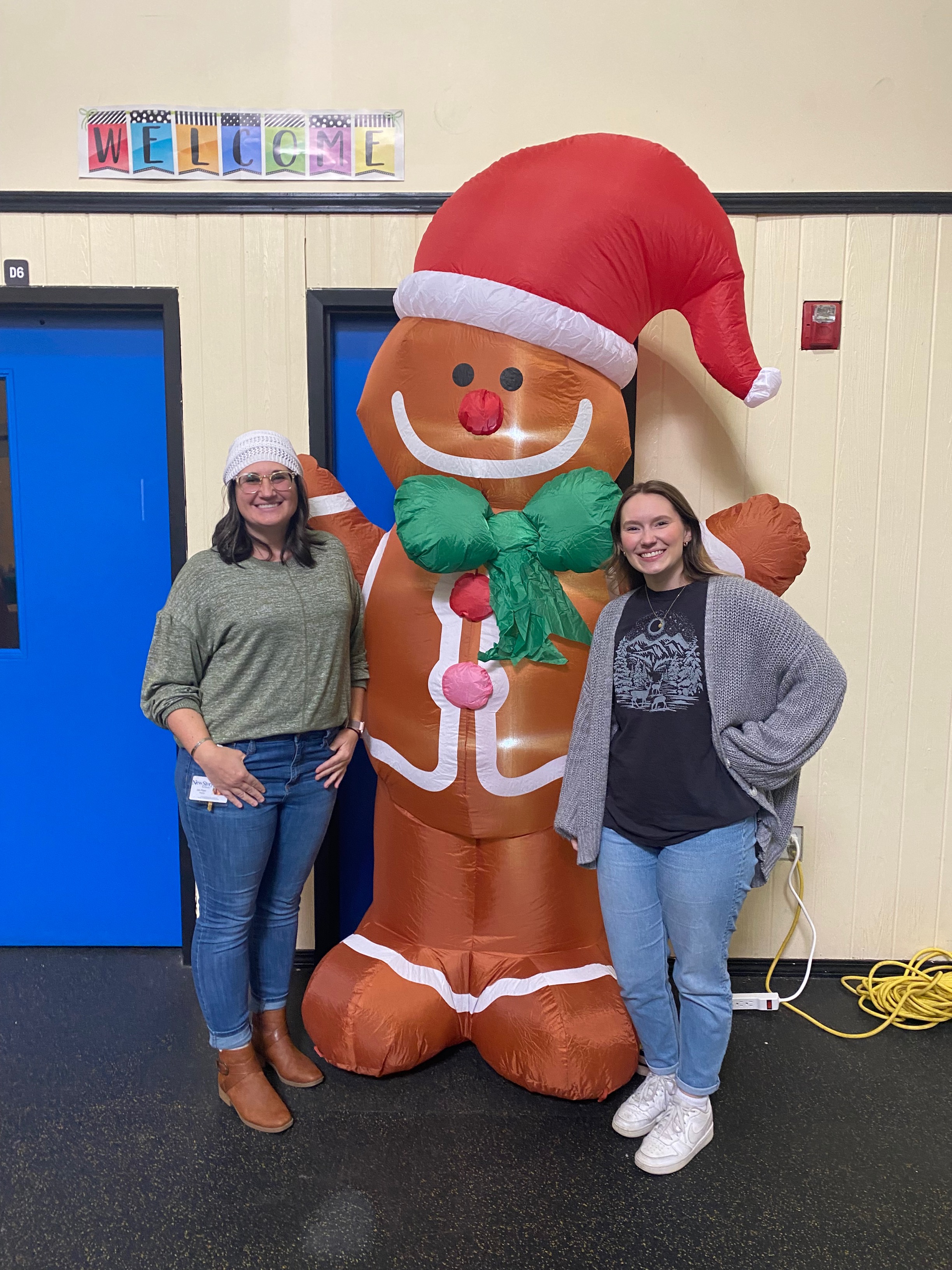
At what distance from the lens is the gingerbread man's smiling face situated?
1688 mm

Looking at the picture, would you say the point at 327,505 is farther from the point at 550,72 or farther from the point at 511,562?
the point at 550,72

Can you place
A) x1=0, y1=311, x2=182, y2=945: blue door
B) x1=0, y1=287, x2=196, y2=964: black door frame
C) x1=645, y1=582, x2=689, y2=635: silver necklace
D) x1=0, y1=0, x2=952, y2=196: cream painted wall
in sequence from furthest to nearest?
x1=0, y1=311, x2=182, y2=945: blue door < x1=0, y1=287, x2=196, y2=964: black door frame < x1=0, y1=0, x2=952, y2=196: cream painted wall < x1=645, y1=582, x2=689, y2=635: silver necklace

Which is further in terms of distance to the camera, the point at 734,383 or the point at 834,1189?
the point at 734,383

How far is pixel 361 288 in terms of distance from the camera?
7.22 feet

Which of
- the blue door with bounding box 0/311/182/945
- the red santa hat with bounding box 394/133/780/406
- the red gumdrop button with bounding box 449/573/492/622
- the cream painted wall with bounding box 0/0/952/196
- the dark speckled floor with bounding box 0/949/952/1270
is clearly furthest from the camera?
the blue door with bounding box 0/311/182/945

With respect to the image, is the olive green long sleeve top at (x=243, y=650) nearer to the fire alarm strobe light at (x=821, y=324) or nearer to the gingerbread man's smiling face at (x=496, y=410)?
the gingerbread man's smiling face at (x=496, y=410)

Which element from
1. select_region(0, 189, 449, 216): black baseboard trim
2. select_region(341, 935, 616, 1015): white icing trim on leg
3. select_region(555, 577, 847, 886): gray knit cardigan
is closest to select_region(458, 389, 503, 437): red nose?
select_region(555, 577, 847, 886): gray knit cardigan

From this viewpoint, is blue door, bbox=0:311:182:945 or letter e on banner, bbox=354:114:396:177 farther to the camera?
blue door, bbox=0:311:182:945

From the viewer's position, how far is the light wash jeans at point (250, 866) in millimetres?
1616

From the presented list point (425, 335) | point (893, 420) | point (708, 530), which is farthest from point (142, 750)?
point (893, 420)

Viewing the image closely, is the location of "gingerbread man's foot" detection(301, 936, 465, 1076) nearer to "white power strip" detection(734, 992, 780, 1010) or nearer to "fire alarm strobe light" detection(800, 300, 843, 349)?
"white power strip" detection(734, 992, 780, 1010)

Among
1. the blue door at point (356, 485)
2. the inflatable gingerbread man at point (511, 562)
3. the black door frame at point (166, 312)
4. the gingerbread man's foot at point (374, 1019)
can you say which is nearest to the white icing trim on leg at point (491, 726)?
the inflatable gingerbread man at point (511, 562)

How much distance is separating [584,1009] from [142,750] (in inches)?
59.4

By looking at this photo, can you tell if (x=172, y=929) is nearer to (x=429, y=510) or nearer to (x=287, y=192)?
(x=429, y=510)
